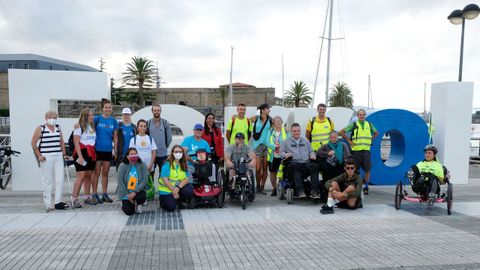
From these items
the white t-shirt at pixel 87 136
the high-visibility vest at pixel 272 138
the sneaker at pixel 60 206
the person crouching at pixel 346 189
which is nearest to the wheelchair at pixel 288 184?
the high-visibility vest at pixel 272 138

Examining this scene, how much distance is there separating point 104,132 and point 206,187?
2.24 m

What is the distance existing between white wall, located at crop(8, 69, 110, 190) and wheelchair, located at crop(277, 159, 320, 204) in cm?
458

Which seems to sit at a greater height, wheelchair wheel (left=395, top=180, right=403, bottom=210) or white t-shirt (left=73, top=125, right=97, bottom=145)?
white t-shirt (left=73, top=125, right=97, bottom=145)

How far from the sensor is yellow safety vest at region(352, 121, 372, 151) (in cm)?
895

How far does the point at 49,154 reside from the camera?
7.13m

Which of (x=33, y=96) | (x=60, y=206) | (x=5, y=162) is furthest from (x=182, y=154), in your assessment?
(x=5, y=162)

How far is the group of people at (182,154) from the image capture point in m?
7.12

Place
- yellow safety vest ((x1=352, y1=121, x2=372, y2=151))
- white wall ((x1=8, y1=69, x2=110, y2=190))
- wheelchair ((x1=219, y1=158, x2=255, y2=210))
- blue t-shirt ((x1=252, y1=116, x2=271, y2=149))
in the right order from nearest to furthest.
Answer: wheelchair ((x1=219, y1=158, x2=255, y2=210))
blue t-shirt ((x1=252, y1=116, x2=271, y2=149))
yellow safety vest ((x1=352, y1=121, x2=372, y2=151))
white wall ((x1=8, y1=69, x2=110, y2=190))

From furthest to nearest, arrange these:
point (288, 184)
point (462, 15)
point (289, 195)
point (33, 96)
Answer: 1. point (462, 15)
2. point (33, 96)
3. point (288, 184)
4. point (289, 195)

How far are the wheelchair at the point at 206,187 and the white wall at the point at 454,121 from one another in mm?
6472

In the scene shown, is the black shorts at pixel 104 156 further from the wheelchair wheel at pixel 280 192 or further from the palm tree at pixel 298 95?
the palm tree at pixel 298 95

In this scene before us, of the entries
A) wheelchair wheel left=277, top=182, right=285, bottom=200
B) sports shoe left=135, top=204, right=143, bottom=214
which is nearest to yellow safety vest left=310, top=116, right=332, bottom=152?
wheelchair wheel left=277, top=182, right=285, bottom=200

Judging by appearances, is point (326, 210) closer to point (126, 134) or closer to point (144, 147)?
point (144, 147)

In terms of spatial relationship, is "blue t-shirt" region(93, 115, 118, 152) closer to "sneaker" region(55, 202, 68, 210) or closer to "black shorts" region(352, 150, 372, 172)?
"sneaker" region(55, 202, 68, 210)
